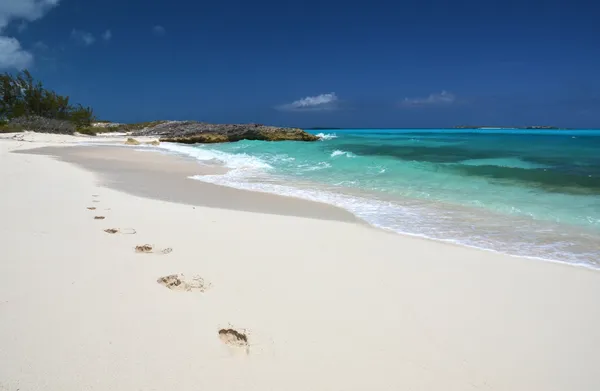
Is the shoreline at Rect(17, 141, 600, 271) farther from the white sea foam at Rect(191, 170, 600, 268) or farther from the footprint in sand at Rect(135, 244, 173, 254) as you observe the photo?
the footprint in sand at Rect(135, 244, 173, 254)

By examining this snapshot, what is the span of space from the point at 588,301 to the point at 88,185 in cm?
825

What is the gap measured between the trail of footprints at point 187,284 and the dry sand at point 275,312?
0.04 ft

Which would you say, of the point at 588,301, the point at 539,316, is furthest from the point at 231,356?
the point at 588,301

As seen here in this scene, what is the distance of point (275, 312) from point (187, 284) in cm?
82

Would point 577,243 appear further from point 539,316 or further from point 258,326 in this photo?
point 258,326

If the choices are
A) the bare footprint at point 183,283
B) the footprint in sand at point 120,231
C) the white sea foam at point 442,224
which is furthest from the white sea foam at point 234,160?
the bare footprint at point 183,283

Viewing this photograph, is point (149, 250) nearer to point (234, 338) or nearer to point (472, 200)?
point (234, 338)

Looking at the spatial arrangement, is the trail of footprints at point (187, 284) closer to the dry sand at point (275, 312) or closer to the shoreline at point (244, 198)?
the dry sand at point (275, 312)

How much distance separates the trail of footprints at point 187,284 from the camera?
2225 millimetres

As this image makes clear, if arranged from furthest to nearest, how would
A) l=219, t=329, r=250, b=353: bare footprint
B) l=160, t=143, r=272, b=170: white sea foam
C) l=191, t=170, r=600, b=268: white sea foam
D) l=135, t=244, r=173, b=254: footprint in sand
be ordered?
l=160, t=143, r=272, b=170: white sea foam, l=191, t=170, r=600, b=268: white sea foam, l=135, t=244, r=173, b=254: footprint in sand, l=219, t=329, r=250, b=353: bare footprint

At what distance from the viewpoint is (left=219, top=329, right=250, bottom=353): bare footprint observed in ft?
7.20

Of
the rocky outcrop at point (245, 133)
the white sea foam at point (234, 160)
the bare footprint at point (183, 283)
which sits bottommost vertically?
A: the bare footprint at point (183, 283)

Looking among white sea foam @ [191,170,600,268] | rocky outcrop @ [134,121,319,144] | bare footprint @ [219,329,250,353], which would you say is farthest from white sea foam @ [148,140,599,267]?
rocky outcrop @ [134,121,319,144]

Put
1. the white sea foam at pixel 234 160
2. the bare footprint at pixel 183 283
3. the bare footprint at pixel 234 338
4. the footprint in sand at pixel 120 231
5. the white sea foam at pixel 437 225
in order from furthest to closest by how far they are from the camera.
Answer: the white sea foam at pixel 234 160, the white sea foam at pixel 437 225, the footprint in sand at pixel 120 231, the bare footprint at pixel 183 283, the bare footprint at pixel 234 338
